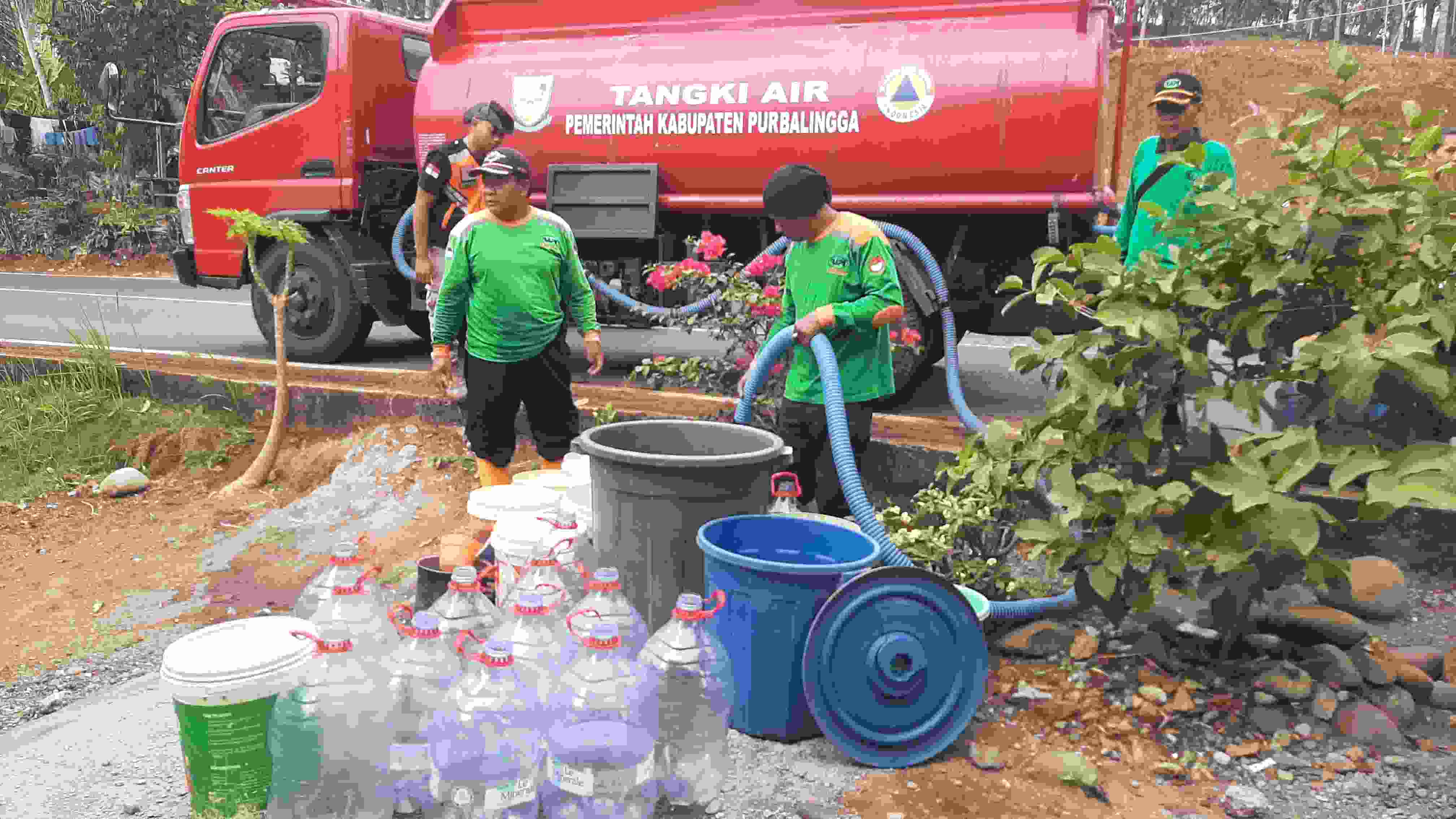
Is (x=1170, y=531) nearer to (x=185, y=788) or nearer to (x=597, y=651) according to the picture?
(x=597, y=651)

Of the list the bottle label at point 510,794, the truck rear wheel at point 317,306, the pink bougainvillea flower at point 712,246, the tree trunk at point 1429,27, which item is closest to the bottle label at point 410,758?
the bottle label at point 510,794

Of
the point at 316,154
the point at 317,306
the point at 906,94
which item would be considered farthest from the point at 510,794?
the point at 316,154

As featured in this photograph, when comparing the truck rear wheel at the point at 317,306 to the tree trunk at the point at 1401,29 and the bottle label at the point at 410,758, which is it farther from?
the tree trunk at the point at 1401,29

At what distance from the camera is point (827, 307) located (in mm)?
3830

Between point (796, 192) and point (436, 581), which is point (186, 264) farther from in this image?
point (796, 192)

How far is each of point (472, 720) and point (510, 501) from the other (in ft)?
4.29

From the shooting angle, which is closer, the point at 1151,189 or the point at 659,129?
the point at 1151,189

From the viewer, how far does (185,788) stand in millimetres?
2924

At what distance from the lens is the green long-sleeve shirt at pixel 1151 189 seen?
14.7ft

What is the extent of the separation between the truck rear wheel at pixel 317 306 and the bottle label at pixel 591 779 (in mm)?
6089

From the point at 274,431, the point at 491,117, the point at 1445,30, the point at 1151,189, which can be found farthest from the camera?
the point at 1445,30

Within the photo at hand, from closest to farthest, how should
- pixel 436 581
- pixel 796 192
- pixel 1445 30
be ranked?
pixel 436 581 → pixel 796 192 → pixel 1445 30

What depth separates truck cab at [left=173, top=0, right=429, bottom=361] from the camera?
7797mm

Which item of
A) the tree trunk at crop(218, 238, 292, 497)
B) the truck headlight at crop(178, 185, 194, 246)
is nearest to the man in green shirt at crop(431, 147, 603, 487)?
the tree trunk at crop(218, 238, 292, 497)
